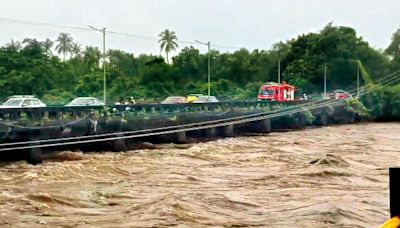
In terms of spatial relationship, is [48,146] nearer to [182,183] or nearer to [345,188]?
[182,183]

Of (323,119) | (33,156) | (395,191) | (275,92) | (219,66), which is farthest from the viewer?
(219,66)

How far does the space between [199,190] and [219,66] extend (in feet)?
195

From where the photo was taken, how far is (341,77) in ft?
239

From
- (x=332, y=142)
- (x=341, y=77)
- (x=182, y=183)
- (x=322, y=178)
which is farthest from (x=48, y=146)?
(x=341, y=77)

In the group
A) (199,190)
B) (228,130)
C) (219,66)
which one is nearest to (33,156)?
(199,190)

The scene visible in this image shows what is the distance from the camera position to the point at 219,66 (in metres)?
75.4

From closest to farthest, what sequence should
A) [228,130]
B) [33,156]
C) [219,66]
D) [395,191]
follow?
[395,191] → [33,156] → [228,130] → [219,66]

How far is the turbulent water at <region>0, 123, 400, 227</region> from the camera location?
12.5m

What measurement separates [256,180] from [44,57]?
127 feet

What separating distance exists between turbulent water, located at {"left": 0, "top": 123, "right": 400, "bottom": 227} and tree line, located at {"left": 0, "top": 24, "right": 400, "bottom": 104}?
29.1m

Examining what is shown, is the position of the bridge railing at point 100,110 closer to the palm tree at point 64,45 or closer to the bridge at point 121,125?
the bridge at point 121,125

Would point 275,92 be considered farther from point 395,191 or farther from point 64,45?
point 395,191

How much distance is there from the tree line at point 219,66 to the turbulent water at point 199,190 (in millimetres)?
29129

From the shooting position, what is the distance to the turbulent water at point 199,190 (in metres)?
12.5
